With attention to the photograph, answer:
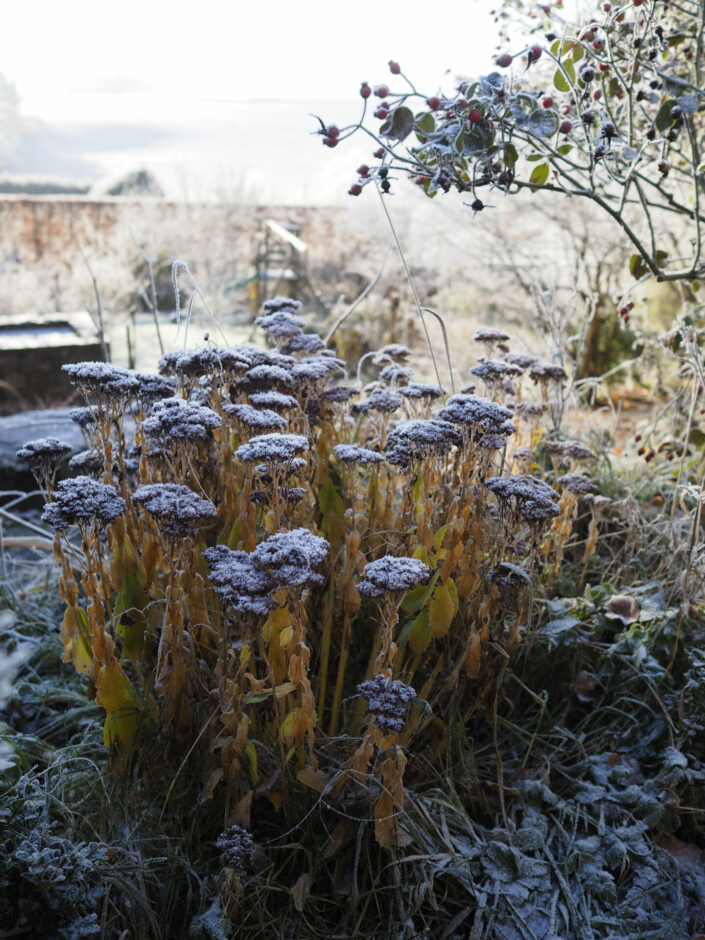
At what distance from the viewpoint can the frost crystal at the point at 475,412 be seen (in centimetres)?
167

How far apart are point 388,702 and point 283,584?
11.5 inches

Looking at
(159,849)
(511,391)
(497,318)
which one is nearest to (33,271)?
(497,318)

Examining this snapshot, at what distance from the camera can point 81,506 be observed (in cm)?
144

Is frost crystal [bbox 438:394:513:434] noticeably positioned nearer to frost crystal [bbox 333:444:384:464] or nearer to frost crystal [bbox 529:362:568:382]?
frost crystal [bbox 333:444:384:464]

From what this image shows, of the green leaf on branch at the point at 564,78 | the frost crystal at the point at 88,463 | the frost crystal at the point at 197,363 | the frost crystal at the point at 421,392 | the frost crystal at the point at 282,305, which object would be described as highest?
the green leaf on branch at the point at 564,78

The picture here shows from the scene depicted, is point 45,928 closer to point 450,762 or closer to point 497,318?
point 450,762

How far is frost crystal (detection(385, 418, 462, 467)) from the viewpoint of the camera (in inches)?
63.0

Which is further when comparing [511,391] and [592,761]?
[511,391]

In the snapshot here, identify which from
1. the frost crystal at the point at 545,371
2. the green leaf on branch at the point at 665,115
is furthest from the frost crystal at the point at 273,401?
the green leaf on branch at the point at 665,115

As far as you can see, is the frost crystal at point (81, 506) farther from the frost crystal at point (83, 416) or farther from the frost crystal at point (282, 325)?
the frost crystal at point (282, 325)

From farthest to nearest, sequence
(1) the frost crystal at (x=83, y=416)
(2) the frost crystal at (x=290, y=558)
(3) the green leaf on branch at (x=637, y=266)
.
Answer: (3) the green leaf on branch at (x=637, y=266) < (1) the frost crystal at (x=83, y=416) < (2) the frost crystal at (x=290, y=558)

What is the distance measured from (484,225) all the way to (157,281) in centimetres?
560

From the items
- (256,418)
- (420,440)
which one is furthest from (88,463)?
(420,440)

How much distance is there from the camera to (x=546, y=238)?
677 cm
